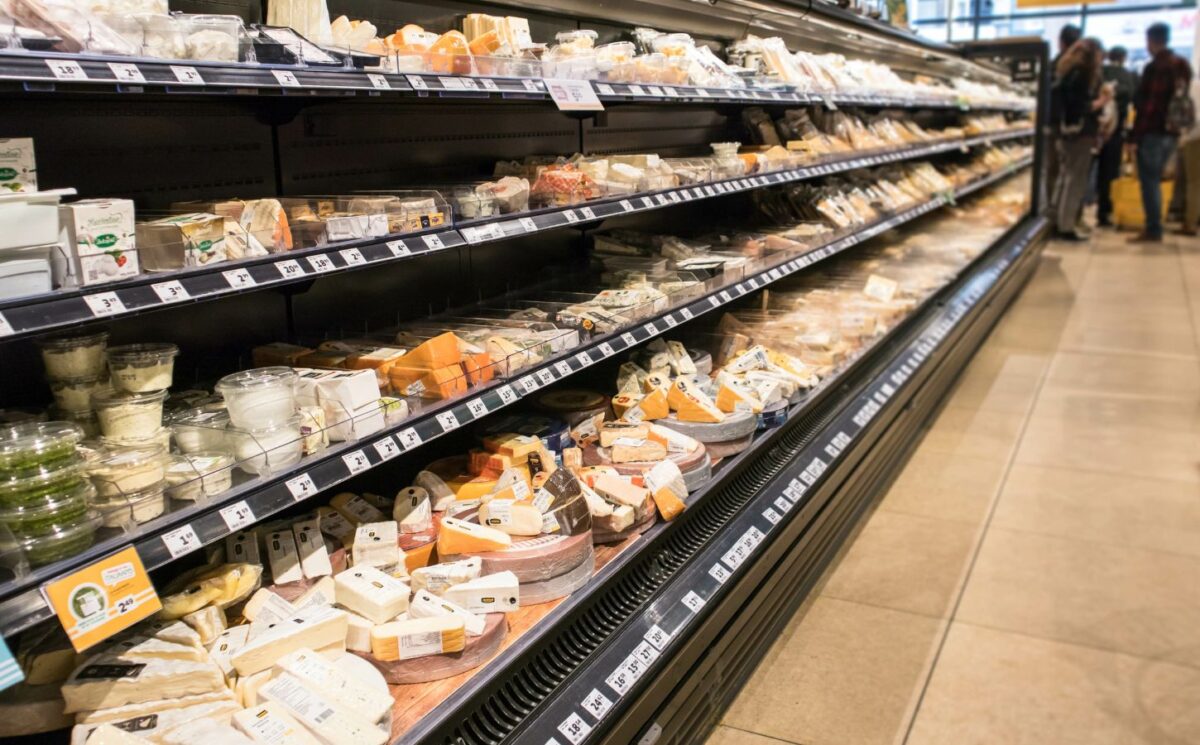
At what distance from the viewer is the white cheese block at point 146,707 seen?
1.51 metres

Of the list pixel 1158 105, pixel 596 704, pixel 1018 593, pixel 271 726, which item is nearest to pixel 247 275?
pixel 271 726

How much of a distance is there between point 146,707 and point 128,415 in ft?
1.60

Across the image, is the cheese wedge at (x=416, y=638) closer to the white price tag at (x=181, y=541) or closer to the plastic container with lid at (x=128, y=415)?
the white price tag at (x=181, y=541)

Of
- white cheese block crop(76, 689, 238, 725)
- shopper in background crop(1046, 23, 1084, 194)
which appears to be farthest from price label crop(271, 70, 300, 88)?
shopper in background crop(1046, 23, 1084, 194)

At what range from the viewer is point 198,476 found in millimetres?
1585

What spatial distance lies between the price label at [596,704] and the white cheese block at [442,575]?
0.34 metres

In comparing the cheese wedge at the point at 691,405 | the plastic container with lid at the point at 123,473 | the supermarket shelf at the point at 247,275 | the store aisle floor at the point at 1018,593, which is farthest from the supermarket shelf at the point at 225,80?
the store aisle floor at the point at 1018,593

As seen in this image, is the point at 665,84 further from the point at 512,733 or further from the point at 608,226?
the point at 512,733

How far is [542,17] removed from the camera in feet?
10.9

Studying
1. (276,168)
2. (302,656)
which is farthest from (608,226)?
(302,656)

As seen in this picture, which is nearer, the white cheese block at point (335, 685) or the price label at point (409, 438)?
the white cheese block at point (335, 685)

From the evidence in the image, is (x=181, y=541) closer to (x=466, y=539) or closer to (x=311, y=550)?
(x=311, y=550)

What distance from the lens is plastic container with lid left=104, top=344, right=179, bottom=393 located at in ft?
5.66

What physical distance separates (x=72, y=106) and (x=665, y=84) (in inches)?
67.8
